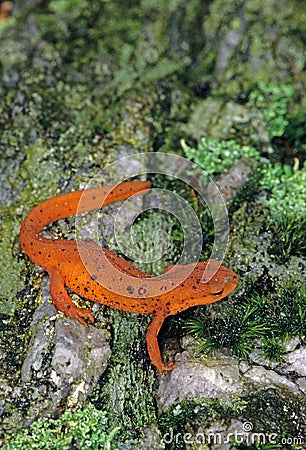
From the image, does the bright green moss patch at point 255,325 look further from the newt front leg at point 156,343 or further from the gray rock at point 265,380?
the newt front leg at point 156,343

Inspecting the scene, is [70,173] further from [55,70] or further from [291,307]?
[291,307]

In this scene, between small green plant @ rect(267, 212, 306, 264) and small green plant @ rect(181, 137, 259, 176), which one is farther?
small green plant @ rect(181, 137, 259, 176)

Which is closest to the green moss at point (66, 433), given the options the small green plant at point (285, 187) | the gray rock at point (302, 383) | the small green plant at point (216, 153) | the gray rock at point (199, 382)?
the gray rock at point (199, 382)

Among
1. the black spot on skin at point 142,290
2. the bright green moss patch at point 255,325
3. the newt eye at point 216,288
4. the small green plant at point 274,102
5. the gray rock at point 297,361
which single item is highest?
the small green plant at point 274,102

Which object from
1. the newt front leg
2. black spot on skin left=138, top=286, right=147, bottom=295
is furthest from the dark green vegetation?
black spot on skin left=138, top=286, right=147, bottom=295

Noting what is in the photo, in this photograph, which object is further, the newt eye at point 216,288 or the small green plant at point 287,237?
the small green plant at point 287,237

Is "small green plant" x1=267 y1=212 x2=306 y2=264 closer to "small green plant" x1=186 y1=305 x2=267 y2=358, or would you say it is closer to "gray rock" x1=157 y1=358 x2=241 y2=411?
"small green plant" x1=186 y1=305 x2=267 y2=358

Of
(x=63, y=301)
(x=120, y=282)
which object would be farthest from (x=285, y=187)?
(x=63, y=301)
